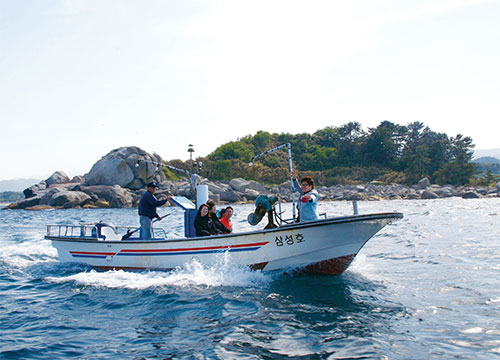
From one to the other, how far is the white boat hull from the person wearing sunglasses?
331 millimetres

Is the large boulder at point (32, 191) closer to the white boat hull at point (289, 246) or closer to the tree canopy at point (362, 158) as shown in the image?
the tree canopy at point (362, 158)

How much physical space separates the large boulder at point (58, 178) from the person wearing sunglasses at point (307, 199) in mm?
67005

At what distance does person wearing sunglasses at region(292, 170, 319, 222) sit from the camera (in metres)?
9.62

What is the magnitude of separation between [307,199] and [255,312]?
9.78 ft

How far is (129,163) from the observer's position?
63.9m

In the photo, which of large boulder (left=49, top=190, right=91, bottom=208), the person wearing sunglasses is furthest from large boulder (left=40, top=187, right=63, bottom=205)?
the person wearing sunglasses

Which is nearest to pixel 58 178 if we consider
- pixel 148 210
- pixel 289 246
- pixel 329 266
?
pixel 148 210

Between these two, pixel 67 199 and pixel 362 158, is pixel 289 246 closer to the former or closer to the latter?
pixel 67 199

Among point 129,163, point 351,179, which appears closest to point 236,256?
point 129,163

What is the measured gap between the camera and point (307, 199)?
956cm

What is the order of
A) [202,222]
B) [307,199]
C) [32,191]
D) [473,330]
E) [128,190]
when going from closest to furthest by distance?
1. [473,330]
2. [307,199]
3. [202,222]
4. [128,190]
5. [32,191]

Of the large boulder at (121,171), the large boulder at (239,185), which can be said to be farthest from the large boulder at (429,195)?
the large boulder at (121,171)

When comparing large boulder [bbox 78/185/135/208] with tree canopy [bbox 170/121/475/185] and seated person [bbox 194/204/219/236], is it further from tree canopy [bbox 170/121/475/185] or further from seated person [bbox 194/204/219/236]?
seated person [bbox 194/204/219/236]

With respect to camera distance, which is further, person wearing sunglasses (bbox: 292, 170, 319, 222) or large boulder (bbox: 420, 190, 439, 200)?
large boulder (bbox: 420, 190, 439, 200)
